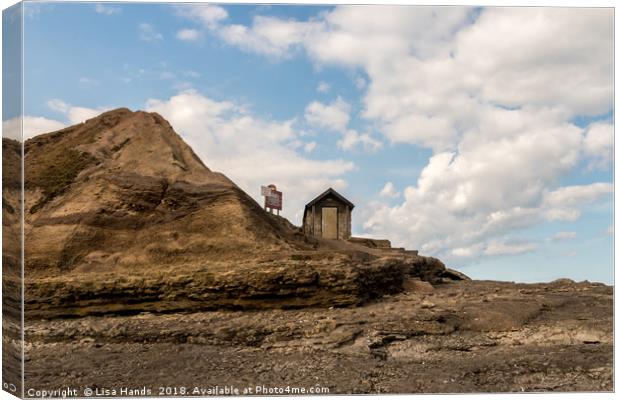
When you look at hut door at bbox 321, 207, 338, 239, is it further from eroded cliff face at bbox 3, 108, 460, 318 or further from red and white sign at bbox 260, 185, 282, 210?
eroded cliff face at bbox 3, 108, 460, 318

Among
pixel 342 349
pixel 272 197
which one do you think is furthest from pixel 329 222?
pixel 342 349

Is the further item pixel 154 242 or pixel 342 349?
pixel 154 242

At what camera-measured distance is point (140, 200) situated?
19.0 metres

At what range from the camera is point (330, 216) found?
34.0 meters

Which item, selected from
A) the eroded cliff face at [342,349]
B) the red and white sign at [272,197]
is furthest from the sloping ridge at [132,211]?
the red and white sign at [272,197]

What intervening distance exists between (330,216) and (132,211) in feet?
54.5

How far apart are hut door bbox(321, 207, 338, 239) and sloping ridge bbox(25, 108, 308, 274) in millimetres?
12603

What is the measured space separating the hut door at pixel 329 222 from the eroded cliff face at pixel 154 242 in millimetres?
11133

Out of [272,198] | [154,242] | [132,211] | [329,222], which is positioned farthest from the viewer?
[329,222]

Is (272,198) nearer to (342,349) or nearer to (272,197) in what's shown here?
(272,197)

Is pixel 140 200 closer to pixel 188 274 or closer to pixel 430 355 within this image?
pixel 188 274

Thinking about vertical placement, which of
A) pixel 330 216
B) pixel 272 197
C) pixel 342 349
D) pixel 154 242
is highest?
pixel 272 197

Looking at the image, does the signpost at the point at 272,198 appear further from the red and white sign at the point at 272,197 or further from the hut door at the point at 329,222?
→ the hut door at the point at 329,222

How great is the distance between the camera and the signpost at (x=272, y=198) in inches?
1064
